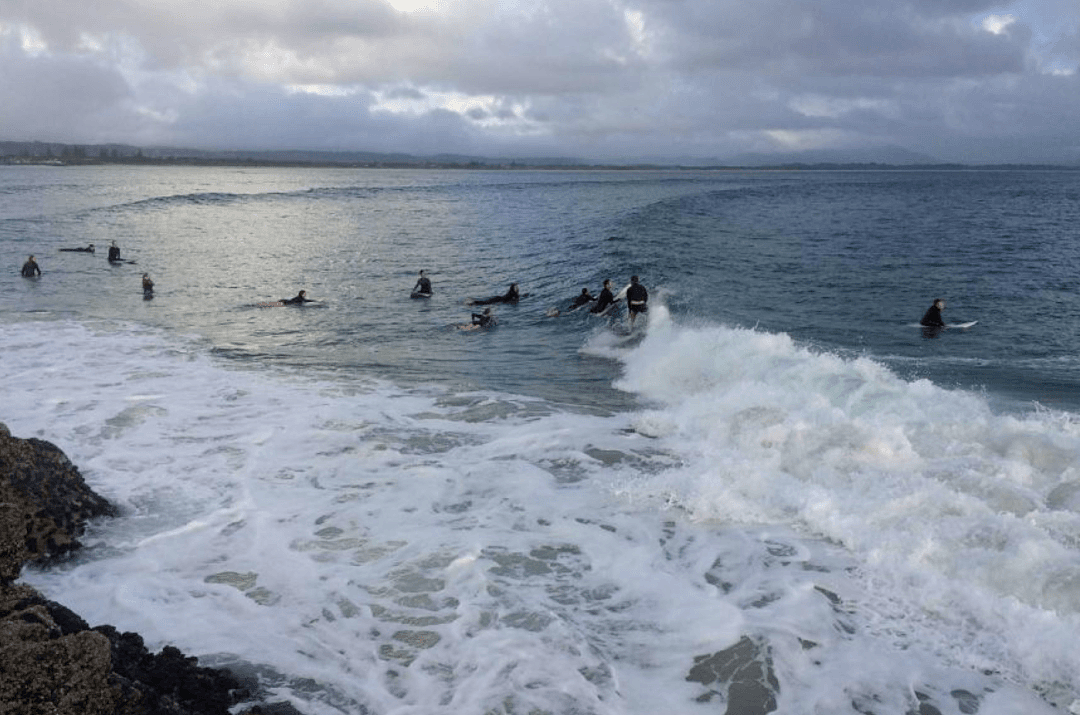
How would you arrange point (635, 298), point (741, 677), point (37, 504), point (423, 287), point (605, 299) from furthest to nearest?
1. point (423, 287)
2. point (605, 299)
3. point (635, 298)
4. point (37, 504)
5. point (741, 677)

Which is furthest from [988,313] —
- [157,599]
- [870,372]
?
[157,599]

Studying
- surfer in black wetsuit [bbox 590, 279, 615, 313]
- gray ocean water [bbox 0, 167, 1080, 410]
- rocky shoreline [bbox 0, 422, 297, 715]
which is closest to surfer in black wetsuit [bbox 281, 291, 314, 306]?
gray ocean water [bbox 0, 167, 1080, 410]

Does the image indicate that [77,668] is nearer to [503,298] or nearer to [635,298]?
[635,298]

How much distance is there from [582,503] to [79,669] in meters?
5.97

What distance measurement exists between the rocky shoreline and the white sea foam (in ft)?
1.63

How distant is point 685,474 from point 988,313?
730 inches

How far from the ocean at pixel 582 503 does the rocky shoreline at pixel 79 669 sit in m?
0.47

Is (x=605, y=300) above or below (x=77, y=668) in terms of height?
above

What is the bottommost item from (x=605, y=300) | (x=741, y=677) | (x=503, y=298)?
(x=741, y=677)

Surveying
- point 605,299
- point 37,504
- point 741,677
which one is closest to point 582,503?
point 741,677

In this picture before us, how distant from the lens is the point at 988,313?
945 inches

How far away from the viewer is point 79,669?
492 centimetres

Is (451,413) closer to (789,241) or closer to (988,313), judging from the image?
(988,313)

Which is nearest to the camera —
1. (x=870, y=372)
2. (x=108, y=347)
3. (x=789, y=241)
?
(x=870, y=372)
